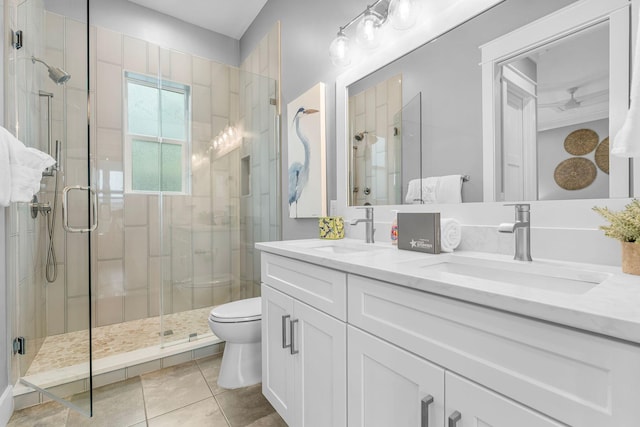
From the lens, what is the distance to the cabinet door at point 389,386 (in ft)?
2.15

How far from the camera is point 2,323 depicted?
1565 millimetres

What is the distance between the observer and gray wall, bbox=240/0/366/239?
1824 millimetres

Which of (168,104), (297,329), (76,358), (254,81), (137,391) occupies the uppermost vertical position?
(254,81)

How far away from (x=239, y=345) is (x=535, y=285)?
4.85 feet

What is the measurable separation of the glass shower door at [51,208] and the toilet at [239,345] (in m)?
0.67

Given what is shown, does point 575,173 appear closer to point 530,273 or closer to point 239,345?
point 530,273

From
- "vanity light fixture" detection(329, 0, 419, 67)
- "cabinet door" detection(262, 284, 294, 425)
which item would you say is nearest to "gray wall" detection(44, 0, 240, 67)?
"vanity light fixture" detection(329, 0, 419, 67)

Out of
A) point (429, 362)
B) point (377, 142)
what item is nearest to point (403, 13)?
point (377, 142)

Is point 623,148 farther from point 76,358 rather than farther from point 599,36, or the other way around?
point 76,358

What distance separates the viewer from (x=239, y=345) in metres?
1.69

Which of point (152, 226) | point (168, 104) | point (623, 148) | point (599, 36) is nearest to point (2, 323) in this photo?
point (152, 226)

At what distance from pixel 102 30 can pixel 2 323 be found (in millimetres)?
2317

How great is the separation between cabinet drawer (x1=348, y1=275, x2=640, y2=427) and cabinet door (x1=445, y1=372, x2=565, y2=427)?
2 cm

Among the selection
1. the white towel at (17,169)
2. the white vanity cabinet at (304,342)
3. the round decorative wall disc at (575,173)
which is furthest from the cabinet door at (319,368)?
the white towel at (17,169)
